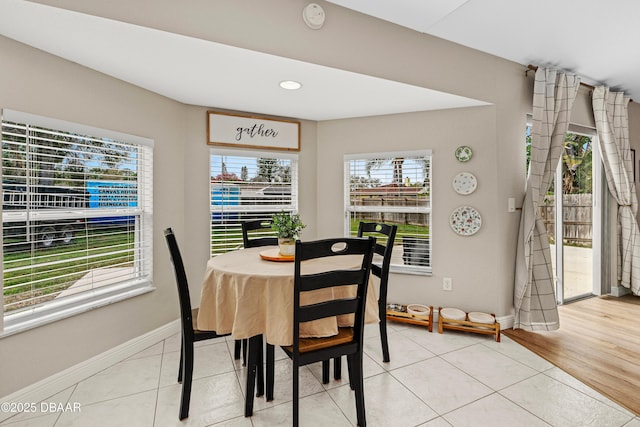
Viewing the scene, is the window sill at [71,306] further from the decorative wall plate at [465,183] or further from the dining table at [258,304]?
the decorative wall plate at [465,183]

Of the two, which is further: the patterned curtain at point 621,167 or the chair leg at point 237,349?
the patterned curtain at point 621,167

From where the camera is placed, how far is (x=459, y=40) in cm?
263

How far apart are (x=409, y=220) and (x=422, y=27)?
1.76 m

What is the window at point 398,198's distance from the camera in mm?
3213

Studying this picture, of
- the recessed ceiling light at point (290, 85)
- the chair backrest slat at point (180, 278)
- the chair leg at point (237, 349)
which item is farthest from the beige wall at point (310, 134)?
the chair backrest slat at point (180, 278)

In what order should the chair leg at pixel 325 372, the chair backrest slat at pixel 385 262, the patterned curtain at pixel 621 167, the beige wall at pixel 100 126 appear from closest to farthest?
the beige wall at pixel 100 126, the chair leg at pixel 325 372, the chair backrest slat at pixel 385 262, the patterned curtain at pixel 621 167

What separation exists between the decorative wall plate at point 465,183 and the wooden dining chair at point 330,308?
1.78 m

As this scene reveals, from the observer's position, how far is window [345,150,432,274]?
3213 mm

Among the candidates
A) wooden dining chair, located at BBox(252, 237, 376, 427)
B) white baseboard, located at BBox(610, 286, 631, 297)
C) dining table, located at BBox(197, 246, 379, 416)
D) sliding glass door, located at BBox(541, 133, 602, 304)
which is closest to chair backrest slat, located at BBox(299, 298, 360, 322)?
wooden dining chair, located at BBox(252, 237, 376, 427)

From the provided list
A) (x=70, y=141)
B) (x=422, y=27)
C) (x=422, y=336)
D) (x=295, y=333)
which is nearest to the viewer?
(x=295, y=333)

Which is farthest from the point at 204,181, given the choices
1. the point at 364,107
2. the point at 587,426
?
the point at 587,426

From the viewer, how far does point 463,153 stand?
2.98m

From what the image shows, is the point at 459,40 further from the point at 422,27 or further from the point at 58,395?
the point at 58,395

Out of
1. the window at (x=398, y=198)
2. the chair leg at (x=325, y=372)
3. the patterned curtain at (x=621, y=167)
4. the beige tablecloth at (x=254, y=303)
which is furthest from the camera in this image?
the patterned curtain at (x=621, y=167)
